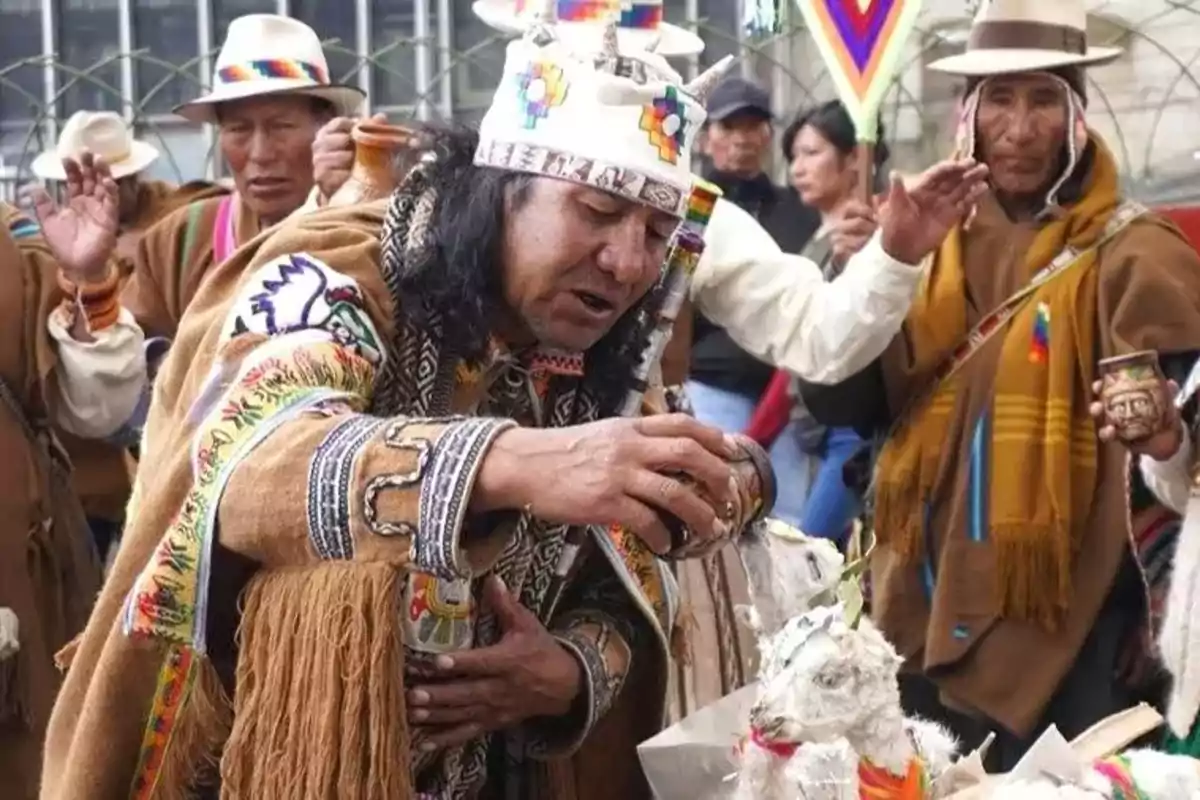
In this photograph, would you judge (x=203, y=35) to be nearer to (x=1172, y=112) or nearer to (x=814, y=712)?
(x=1172, y=112)

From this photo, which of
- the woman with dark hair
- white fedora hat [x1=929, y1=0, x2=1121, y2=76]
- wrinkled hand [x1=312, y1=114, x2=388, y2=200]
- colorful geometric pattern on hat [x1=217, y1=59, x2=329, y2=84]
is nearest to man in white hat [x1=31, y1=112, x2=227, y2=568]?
colorful geometric pattern on hat [x1=217, y1=59, x2=329, y2=84]

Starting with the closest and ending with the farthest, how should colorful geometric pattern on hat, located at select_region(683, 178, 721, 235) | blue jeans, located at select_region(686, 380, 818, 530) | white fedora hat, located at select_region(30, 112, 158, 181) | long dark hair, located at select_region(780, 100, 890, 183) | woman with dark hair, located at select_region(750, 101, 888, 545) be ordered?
colorful geometric pattern on hat, located at select_region(683, 178, 721, 235) → woman with dark hair, located at select_region(750, 101, 888, 545) → blue jeans, located at select_region(686, 380, 818, 530) → long dark hair, located at select_region(780, 100, 890, 183) → white fedora hat, located at select_region(30, 112, 158, 181)

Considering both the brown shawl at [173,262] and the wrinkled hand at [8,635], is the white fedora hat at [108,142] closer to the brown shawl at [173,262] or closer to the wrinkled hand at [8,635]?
the brown shawl at [173,262]

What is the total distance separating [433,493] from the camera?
1.81 metres

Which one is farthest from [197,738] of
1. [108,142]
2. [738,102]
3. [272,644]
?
[108,142]

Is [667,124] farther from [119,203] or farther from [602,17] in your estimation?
[119,203]

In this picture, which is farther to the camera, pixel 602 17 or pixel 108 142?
pixel 108 142

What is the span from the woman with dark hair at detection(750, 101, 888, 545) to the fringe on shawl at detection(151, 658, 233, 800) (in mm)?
2156

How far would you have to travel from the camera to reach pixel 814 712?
7.46 ft

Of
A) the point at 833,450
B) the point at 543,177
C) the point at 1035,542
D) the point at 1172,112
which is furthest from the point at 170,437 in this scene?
the point at 1172,112

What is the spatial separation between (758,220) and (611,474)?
3479mm

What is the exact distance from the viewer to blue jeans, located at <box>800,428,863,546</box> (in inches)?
175

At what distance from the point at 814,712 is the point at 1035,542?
61.6 inches

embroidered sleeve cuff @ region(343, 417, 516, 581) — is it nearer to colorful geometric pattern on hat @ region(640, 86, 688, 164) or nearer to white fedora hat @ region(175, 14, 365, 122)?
colorful geometric pattern on hat @ region(640, 86, 688, 164)
